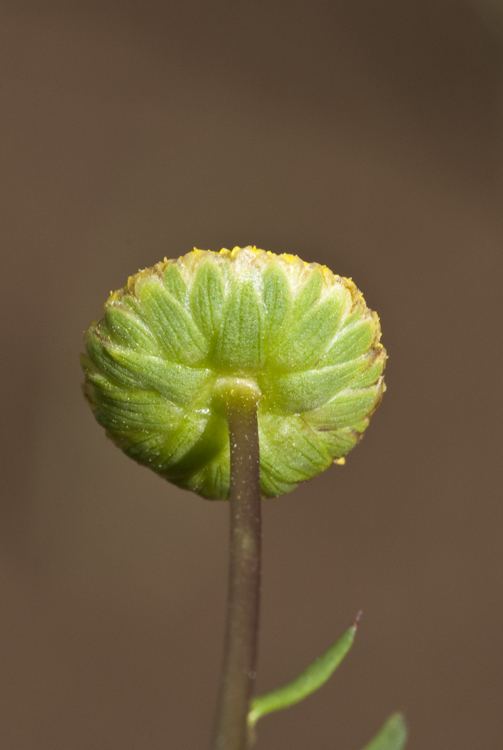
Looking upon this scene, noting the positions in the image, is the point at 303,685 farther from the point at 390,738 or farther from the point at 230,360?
the point at 230,360

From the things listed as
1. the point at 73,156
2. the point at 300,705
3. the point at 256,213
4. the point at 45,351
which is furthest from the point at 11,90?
the point at 300,705

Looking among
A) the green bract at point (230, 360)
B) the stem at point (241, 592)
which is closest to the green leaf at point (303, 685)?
the stem at point (241, 592)

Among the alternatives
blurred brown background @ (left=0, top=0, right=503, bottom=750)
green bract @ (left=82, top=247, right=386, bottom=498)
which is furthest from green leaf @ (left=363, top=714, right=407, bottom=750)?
blurred brown background @ (left=0, top=0, right=503, bottom=750)

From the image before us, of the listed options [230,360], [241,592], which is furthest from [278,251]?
[241,592]

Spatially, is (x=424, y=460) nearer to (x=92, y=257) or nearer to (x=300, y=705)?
(x=300, y=705)

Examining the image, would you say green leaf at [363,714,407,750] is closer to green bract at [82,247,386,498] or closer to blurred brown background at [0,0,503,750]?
green bract at [82,247,386,498]

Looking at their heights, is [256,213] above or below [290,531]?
above
